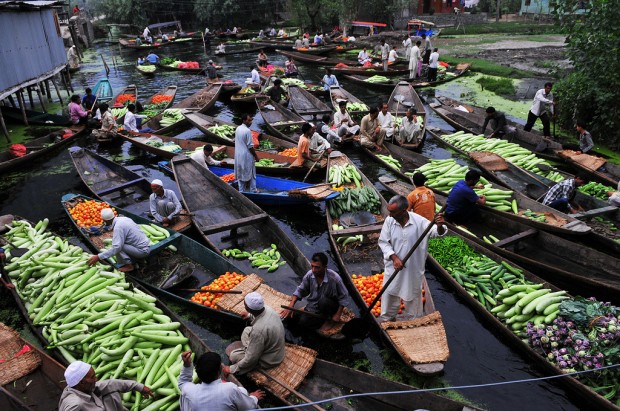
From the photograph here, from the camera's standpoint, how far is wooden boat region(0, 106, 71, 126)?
18375 mm

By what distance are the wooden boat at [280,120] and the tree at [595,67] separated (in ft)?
33.1

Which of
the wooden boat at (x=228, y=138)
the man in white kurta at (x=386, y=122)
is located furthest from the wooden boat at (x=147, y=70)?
the man in white kurta at (x=386, y=122)

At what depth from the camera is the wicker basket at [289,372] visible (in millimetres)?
5586

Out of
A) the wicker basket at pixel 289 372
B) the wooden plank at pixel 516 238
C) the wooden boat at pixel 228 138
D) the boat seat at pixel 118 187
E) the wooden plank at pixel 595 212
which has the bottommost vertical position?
the wicker basket at pixel 289 372

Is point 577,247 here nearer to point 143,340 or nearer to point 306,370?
point 306,370

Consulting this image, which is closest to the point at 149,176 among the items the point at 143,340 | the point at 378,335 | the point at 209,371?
the point at 143,340

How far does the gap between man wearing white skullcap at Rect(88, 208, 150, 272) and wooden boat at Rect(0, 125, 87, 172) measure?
8762 millimetres

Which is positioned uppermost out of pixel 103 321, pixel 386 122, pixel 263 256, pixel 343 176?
pixel 386 122

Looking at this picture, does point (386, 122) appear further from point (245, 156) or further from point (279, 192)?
point (245, 156)

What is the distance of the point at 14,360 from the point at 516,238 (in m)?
9.43

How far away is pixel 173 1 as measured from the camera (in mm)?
53094

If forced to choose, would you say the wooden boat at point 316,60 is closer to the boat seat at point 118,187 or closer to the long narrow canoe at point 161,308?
the boat seat at point 118,187

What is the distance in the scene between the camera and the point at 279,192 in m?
11.4

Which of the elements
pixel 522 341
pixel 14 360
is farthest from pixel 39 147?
pixel 522 341
